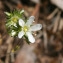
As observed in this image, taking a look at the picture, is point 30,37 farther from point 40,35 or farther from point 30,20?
point 40,35

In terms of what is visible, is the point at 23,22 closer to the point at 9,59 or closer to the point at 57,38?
the point at 9,59

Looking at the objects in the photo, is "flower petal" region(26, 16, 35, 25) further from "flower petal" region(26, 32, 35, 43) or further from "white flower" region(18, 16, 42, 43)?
"flower petal" region(26, 32, 35, 43)

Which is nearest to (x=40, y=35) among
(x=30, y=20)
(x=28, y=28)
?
(x=28, y=28)

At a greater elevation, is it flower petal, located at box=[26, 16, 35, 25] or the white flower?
flower petal, located at box=[26, 16, 35, 25]

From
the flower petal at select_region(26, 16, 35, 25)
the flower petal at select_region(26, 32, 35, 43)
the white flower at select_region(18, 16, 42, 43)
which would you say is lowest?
the flower petal at select_region(26, 32, 35, 43)

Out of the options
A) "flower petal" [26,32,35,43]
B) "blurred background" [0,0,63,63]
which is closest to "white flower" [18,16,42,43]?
"flower petal" [26,32,35,43]

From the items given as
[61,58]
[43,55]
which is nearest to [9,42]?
[43,55]

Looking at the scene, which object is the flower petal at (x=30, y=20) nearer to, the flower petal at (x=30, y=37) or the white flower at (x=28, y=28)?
the white flower at (x=28, y=28)

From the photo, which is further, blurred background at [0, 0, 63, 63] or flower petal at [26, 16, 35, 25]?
blurred background at [0, 0, 63, 63]
